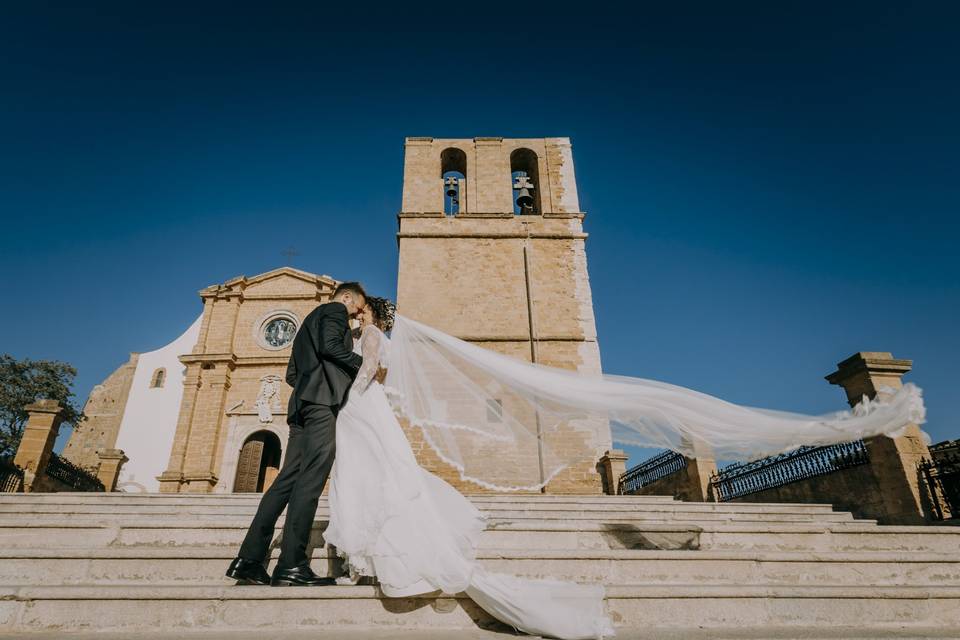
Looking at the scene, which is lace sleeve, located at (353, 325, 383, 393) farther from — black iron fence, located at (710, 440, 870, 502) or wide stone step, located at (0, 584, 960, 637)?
black iron fence, located at (710, 440, 870, 502)

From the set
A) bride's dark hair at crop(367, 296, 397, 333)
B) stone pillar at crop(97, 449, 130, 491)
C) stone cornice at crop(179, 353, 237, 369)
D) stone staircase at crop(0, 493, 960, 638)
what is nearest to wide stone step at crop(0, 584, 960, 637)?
stone staircase at crop(0, 493, 960, 638)

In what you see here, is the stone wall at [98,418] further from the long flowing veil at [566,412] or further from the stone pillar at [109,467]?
the long flowing veil at [566,412]

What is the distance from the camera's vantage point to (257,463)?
18.0 m

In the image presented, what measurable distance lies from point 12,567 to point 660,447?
4568 millimetres

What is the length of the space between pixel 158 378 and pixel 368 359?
22.4 metres

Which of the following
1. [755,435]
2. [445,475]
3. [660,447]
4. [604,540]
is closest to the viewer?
[755,435]

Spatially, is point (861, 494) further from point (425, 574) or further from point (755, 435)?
point (425, 574)

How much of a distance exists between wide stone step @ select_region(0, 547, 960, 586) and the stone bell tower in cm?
854

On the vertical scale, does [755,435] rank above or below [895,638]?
above

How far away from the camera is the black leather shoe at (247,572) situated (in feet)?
9.12

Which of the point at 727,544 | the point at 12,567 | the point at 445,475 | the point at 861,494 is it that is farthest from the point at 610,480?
the point at 12,567

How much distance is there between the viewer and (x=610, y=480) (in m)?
11.8

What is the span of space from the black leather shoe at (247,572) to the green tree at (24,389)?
26462mm

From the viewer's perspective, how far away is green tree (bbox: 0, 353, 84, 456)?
23188 millimetres
